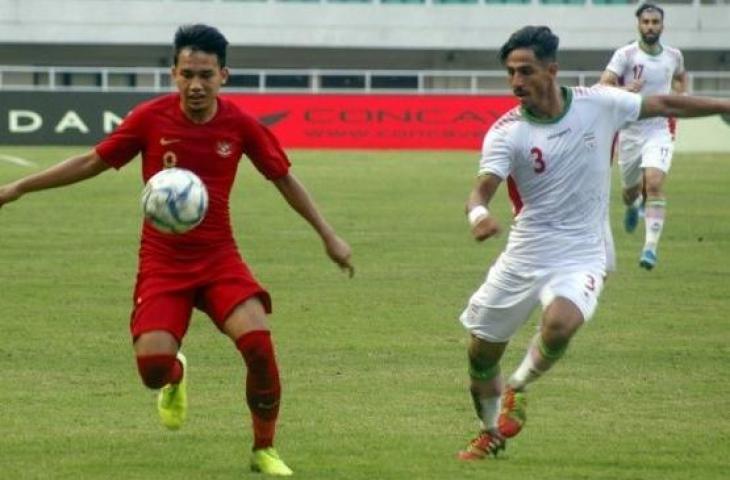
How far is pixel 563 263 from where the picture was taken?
10086 mm

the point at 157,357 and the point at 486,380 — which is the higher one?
the point at 157,357

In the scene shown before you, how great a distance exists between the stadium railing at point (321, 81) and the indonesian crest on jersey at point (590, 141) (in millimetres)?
47624

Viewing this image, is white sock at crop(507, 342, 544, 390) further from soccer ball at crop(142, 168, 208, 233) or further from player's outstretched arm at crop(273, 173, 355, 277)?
soccer ball at crop(142, 168, 208, 233)

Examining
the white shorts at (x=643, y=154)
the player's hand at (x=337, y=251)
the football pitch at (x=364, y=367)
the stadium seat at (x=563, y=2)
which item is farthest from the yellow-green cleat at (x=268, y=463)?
the stadium seat at (x=563, y=2)

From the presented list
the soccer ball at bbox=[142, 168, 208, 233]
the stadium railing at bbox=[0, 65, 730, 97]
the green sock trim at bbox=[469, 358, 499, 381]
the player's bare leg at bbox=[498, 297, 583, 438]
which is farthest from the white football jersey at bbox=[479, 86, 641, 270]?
the stadium railing at bbox=[0, 65, 730, 97]

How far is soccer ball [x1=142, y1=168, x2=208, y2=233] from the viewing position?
9.29 meters

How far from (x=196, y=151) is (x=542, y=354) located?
201 centimetres

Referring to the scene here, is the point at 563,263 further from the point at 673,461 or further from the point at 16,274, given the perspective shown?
the point at 16,274

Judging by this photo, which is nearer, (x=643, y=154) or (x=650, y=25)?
(x=650, y=25)

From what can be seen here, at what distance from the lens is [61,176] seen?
32.1 feet

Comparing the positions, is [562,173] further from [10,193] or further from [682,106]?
[10,193]

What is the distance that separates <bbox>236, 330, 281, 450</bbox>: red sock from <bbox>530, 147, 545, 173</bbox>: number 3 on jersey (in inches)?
64.3

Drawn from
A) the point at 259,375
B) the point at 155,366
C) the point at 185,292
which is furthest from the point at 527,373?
the point at 155,366

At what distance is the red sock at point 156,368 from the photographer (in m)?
9.48
